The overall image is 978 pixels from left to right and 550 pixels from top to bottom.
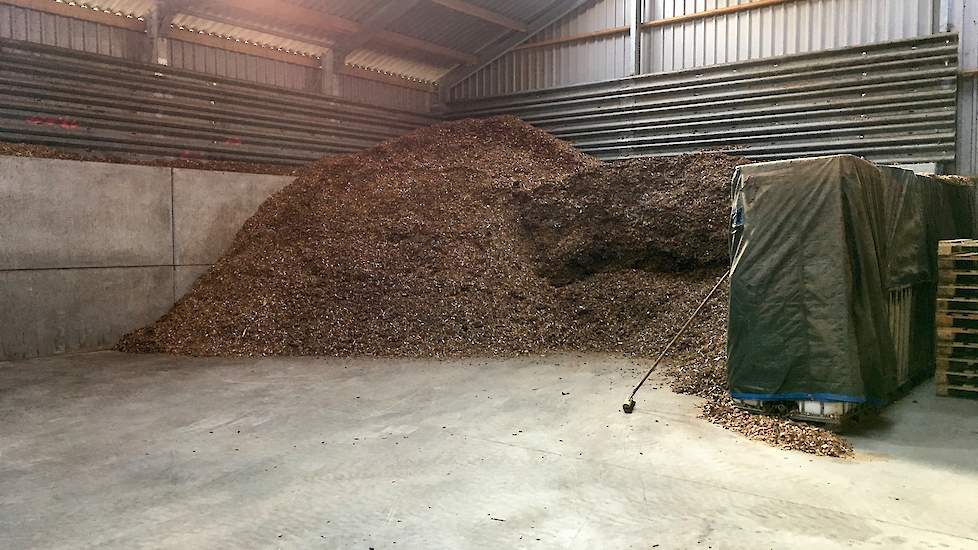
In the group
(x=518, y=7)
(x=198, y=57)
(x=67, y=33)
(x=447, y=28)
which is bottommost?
(x=67, y=33)

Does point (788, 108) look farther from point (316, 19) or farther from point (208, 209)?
point (208, 209)

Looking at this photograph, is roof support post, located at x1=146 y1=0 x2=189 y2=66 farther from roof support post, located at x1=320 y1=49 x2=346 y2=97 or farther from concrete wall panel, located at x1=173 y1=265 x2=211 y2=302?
concrete wall panel, located at x1=173 y1=265 x2=211 y2=302

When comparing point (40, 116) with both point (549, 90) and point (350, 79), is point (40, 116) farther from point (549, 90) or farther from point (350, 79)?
point (549, 90)

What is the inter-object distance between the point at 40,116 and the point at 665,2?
10962 mm

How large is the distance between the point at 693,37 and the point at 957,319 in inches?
299

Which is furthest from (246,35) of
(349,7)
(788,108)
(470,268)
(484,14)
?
(788,108)

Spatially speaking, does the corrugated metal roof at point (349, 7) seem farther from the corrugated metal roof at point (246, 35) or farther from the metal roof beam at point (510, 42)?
the metal roof beam at point (510, 42)

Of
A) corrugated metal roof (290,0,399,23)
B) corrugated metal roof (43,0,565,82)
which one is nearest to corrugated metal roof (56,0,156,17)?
corrugated metal roof (43,0,565,82)

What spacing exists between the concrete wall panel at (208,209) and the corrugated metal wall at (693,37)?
6848 mm

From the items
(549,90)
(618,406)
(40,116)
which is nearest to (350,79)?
(549,90)

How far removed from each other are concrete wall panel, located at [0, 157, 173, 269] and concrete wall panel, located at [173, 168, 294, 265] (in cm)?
20

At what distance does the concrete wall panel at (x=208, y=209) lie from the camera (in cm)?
958

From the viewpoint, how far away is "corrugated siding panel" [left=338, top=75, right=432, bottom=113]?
1373 centimetres

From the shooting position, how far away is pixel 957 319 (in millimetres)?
6445
